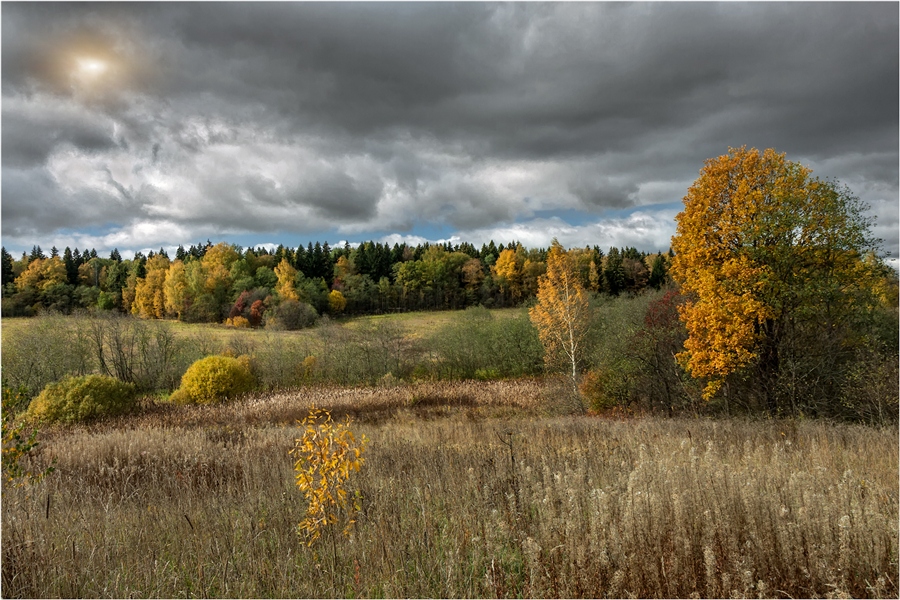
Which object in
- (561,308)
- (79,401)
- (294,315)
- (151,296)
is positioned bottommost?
(79,401)

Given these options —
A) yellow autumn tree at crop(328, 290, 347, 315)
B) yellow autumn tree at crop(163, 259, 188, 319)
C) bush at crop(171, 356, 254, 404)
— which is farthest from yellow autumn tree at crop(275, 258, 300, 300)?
bush at crop(171, 356, 254, 404)

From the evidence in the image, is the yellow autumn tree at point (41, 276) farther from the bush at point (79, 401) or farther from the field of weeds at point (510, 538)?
the field of weeds at point (510, 538)

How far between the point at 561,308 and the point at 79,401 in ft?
71.9

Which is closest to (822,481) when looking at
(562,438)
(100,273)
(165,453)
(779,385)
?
(562,438)

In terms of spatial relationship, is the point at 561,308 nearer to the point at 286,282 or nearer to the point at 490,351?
the point at 490,351

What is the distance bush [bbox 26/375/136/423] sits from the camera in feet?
62.2

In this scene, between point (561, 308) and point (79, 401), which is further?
point (561, 308)

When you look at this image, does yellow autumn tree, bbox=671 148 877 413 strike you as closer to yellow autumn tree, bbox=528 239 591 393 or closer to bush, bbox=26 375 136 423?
yellow autumn tree, bbox=528 239 591 393

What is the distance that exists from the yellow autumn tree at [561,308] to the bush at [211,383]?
646 inches

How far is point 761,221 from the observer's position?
17.3 m

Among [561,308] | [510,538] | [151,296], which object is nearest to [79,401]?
[510,538]

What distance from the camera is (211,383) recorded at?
25.5m

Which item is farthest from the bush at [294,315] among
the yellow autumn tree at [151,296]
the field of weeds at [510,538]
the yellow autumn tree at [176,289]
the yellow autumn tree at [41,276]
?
the field of weeds at [510,538]

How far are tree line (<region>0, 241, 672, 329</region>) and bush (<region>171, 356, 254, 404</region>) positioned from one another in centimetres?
2806
